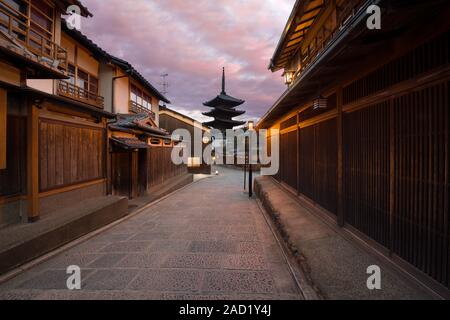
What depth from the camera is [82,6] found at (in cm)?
969

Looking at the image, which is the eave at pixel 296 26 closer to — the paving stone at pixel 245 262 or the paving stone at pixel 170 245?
the paving stone at pixel 245 262

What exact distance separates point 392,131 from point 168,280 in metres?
4.91

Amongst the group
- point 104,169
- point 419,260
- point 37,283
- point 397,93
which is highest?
point 397,93

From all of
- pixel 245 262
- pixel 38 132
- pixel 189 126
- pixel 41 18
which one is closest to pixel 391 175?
pixel 245 262

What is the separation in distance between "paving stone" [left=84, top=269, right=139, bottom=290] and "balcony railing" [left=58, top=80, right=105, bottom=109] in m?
10.5

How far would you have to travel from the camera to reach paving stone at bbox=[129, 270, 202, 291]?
13.9 ft

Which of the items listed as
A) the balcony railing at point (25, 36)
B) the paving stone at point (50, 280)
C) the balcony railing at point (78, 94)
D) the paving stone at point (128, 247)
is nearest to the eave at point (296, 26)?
the balcony railing at point (25, 36)

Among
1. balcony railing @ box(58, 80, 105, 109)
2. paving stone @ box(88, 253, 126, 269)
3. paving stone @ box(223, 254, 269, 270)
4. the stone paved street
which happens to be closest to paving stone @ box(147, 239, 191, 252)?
the stone paved street
